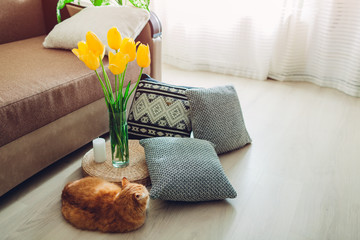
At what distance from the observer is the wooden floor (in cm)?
129

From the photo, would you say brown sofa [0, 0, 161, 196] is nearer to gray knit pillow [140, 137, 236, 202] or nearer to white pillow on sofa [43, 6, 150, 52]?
white pillow on sofa [43, 6, 150, 52]

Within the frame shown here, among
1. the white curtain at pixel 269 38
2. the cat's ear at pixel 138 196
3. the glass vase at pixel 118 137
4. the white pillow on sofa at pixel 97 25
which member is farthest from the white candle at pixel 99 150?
the white curtain at pixel 269 38

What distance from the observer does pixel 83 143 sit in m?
1.72

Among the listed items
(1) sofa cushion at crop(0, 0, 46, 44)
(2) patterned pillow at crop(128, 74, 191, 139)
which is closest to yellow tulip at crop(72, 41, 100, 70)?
(2) patterned pillow at crop(128, 74, 191, 139)

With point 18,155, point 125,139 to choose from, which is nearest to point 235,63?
point 125,139

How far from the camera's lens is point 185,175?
1391mm

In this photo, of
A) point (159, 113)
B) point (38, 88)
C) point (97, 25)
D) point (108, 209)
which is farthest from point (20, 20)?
point (108, 209)

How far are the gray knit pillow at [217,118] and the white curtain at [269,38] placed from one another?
1103 millimetres

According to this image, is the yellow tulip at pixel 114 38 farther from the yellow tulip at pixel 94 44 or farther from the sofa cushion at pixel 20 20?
the sofa cushion at pixel 20 20

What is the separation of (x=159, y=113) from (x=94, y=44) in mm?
583

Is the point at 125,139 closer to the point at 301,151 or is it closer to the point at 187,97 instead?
the point at 187,97

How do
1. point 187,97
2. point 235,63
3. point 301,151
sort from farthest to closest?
point 235,63, point 301,151, point 187,97

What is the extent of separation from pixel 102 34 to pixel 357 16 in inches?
66.9

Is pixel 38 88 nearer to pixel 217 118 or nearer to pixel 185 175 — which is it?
pixel 185 175
